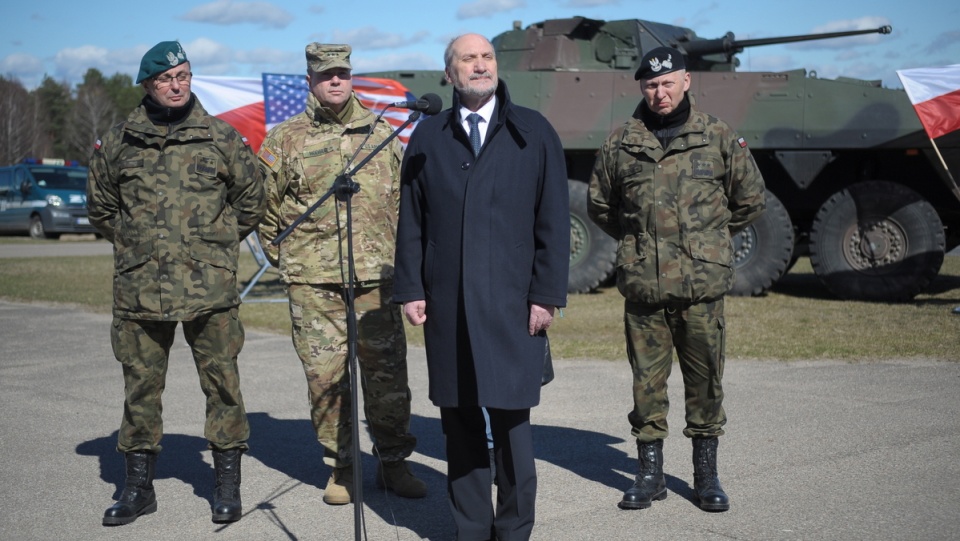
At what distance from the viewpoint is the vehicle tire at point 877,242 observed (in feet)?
38.3

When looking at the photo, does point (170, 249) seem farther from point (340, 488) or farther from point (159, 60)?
point (340, 488)

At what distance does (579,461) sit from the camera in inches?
225

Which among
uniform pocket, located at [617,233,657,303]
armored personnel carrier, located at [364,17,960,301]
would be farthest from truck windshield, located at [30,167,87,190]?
uniform pocket, located at [617,233,657,303]

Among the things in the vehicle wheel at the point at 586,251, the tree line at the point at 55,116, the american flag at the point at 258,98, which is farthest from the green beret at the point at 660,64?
the tree line at the point at 55,116

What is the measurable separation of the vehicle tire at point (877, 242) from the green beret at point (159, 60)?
29.4ft

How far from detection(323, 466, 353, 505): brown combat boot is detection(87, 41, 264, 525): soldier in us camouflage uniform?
0.42 meters

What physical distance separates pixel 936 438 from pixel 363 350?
120 inches

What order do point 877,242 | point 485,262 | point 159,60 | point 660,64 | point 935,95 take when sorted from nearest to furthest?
point 485,262, point 159,60, point 660,64, point 935,95, point 877,242

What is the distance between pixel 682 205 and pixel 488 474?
57.2 inches

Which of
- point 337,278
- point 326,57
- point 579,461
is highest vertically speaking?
Result: point 326,57

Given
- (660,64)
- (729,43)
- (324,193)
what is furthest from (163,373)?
(729,43)

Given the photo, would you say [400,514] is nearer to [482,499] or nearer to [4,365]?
[482,499]

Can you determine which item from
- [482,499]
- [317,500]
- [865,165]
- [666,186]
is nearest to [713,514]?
[482,499]

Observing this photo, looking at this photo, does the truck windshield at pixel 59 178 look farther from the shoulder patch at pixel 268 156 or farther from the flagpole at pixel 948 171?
the shoulder patch at pixel 268 156
